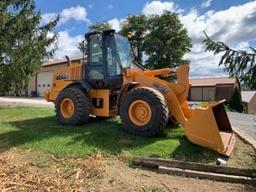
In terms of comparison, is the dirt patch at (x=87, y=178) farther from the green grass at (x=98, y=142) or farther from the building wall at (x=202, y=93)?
the building wall at (x=202, y=93)

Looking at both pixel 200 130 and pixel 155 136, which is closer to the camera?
pixel 200 130

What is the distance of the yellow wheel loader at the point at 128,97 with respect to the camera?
7.45m

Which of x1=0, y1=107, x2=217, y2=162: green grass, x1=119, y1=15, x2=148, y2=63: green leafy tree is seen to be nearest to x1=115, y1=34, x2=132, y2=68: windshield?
x1=0, y1=107, x2=217, y2=162: green grass

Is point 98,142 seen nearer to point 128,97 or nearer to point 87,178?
point 128,97

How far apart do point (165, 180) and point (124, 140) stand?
8.18 feet

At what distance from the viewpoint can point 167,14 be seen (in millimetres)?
43250

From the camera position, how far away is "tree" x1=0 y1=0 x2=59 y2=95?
54.3ft

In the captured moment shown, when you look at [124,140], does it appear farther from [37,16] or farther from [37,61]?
Answer: [37,16]

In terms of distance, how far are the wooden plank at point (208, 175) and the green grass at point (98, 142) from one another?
91 cm

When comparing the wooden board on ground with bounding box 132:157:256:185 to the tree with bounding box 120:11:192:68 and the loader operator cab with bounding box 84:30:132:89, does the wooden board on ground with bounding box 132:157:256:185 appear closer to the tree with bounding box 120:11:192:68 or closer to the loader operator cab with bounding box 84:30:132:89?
the loader operator cab with bounding box 84:30:132:89

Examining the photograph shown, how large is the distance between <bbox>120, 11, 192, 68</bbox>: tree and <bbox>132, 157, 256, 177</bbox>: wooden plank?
34.4m

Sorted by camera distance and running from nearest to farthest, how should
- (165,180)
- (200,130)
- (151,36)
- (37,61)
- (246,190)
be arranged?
1. (246,190)
2. (165,180)
3. (200,130)
4. (37,61)
5. (151,36)

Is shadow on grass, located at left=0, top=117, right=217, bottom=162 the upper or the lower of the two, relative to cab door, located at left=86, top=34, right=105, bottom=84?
lower

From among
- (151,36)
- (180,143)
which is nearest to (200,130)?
(180,143)
